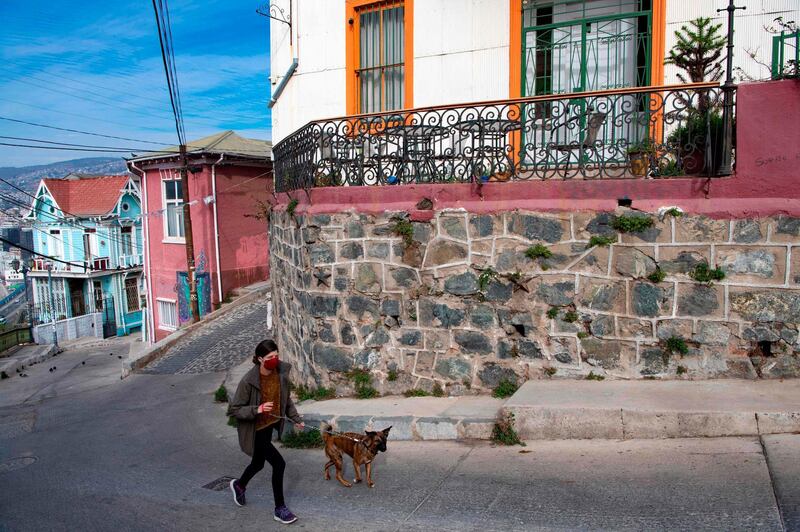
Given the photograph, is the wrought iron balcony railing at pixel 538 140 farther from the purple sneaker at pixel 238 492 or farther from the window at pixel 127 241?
the window at pixel 127 241

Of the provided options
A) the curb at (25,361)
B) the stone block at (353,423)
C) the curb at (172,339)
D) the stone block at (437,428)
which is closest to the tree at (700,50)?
the stone block at (437,428)

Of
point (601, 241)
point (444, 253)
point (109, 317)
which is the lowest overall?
point (109, 317)

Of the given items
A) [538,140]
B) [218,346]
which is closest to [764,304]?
[538,140]

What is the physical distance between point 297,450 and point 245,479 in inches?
64.7

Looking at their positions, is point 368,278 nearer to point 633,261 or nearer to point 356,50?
point 633,261

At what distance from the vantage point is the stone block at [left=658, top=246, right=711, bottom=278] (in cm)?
640

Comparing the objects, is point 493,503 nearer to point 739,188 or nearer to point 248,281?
point 739,188

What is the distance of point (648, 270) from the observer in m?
6.57

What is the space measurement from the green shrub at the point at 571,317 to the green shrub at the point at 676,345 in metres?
0.95

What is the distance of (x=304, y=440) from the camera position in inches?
281

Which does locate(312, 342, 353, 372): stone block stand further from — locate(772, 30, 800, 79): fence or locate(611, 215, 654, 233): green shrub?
locate(772, 30, 800, 79): fence

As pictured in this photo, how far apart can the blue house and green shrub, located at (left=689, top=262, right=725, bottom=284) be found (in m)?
36.3

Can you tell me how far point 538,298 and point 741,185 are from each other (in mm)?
2340

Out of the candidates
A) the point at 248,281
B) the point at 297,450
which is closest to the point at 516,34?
the point at 297,450
